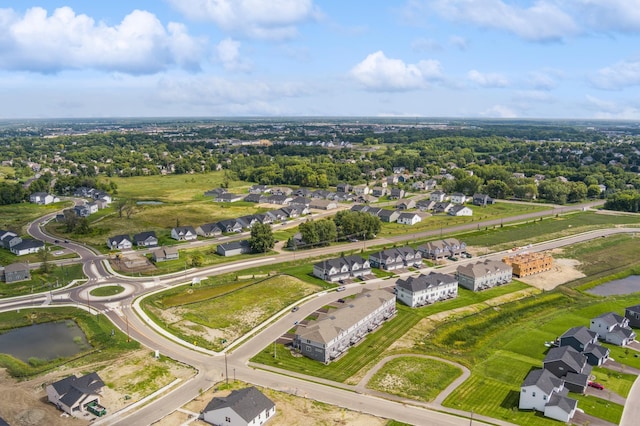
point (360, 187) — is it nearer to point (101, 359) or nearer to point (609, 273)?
point (609, 273)

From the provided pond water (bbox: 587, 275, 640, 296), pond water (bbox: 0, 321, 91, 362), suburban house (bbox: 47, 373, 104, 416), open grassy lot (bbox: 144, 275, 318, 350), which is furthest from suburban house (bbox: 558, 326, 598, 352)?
pond water (bbox: 0, 321, 91, 362)

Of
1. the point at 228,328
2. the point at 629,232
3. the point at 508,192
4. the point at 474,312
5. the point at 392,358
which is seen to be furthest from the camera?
the point at 508,192

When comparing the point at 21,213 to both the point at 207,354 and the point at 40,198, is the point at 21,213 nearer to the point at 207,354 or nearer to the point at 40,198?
the point at 40,198

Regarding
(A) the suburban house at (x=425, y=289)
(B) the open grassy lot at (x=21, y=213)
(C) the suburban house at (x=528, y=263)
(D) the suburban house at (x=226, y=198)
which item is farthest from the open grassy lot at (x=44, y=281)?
(C) the suburban house at (x=528, y=263)

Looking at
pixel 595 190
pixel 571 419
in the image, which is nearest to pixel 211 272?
pixel 571 419

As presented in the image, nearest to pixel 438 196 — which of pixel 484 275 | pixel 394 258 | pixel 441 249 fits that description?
pixel 441 249

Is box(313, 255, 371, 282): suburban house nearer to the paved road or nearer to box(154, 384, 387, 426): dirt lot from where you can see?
the paved road

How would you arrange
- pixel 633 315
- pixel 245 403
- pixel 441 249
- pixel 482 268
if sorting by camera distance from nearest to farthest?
pixel 245 403, pixel 633 315, pixel 482 268, pixel 441 249
